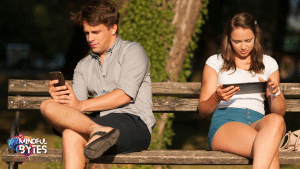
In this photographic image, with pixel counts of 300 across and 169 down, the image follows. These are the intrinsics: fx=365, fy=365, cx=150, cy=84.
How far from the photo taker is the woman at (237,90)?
3.12 meters

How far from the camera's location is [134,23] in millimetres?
4578

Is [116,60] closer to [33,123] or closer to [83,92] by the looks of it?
[83,92]

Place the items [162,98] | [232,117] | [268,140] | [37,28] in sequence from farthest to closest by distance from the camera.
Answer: [37,28]
[162,98]
[232,117]
[268,140]

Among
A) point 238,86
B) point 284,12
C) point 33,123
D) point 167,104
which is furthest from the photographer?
point 284,12

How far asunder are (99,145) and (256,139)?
3.99 feet

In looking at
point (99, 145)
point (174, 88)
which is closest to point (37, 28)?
point (174, 88)

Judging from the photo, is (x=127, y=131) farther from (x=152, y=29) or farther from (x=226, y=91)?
(x=152, y=29)

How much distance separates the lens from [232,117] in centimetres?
338

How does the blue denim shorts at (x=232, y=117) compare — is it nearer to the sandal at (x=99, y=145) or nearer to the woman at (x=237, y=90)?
the woman at (x=237, y=90)

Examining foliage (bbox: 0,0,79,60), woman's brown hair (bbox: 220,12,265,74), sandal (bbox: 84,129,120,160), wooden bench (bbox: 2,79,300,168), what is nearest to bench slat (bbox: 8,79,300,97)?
wooden bench (bbox: 2,79,300,168)

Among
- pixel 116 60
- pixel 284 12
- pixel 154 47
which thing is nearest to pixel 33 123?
pixel 154 47

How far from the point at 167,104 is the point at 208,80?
2.23 feet

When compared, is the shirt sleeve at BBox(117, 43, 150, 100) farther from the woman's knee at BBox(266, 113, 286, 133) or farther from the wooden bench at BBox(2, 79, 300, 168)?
the woman's knee at BBox(266, 113, 286, 133)

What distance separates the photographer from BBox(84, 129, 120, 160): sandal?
2.56 m
